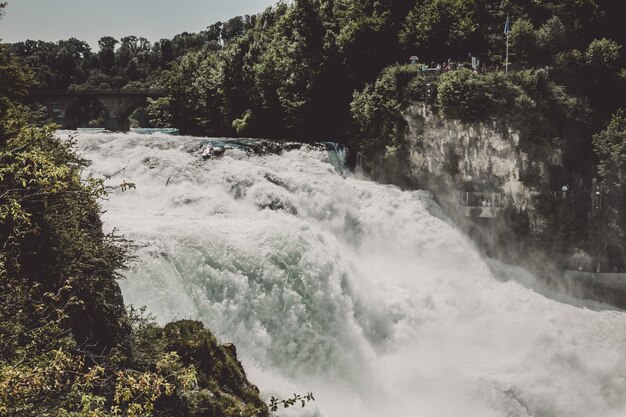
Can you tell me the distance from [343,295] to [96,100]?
158 feet

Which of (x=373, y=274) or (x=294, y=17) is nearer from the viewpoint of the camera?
(x=373, y=274)

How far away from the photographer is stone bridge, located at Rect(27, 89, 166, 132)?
55.1 meters

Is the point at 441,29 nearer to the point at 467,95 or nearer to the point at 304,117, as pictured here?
the point at 467,95

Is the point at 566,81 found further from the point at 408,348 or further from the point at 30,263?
the point at 30,263

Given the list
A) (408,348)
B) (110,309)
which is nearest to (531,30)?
(408,348)

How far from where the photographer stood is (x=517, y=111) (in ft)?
81.1

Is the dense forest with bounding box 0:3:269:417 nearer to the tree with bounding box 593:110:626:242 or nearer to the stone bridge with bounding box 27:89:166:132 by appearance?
the tree with bounding box 593:110:626:242

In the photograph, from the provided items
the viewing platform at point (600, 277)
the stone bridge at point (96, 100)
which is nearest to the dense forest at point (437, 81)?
the viewing platform at point (600, 277)

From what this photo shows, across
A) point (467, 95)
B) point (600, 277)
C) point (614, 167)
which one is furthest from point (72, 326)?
point (614, 167)

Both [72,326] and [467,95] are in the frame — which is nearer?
[72,326]

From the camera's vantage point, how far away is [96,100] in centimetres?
5738

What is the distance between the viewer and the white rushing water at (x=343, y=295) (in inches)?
575

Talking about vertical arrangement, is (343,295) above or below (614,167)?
below

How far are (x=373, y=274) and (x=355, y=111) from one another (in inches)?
422
